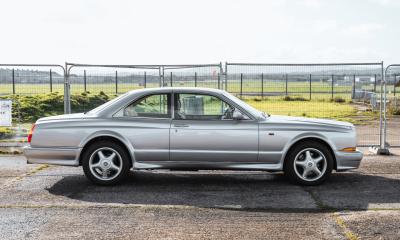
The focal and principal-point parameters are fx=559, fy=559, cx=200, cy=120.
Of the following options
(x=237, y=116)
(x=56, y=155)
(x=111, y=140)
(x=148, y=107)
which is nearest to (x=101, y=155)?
(x=111, y=140)

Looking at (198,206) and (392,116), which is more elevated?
(392,116)

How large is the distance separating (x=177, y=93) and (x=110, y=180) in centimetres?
165

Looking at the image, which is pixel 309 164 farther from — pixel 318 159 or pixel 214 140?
pixel 214 140

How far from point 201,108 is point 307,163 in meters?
1.80

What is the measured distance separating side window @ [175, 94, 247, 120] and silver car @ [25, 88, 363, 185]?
0.6 inches

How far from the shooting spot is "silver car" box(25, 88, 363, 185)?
8281 mm

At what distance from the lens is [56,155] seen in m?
8.36

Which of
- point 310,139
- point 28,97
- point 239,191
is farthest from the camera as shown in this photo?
point 28,97

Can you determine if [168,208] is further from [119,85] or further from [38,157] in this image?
[119,85]

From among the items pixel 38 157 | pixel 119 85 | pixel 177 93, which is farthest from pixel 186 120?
pixel 119 85

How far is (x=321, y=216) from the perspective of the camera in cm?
662

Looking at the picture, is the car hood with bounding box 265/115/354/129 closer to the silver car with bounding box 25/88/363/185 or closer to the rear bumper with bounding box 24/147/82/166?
the silver car with bounding box 25/88/363/185

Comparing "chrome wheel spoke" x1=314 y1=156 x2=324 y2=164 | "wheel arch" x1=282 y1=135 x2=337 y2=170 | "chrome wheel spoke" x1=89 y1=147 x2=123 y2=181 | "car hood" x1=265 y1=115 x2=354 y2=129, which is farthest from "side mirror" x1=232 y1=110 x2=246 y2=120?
"chrome wheel spoke" x1=89 y1=147 x2=123 y2=181

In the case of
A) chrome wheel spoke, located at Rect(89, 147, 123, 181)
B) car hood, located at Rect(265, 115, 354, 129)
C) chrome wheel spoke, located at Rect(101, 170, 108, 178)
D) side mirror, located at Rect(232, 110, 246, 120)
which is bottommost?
chrome wheel spoke, located at Rect(101, 170, 108, 178)
